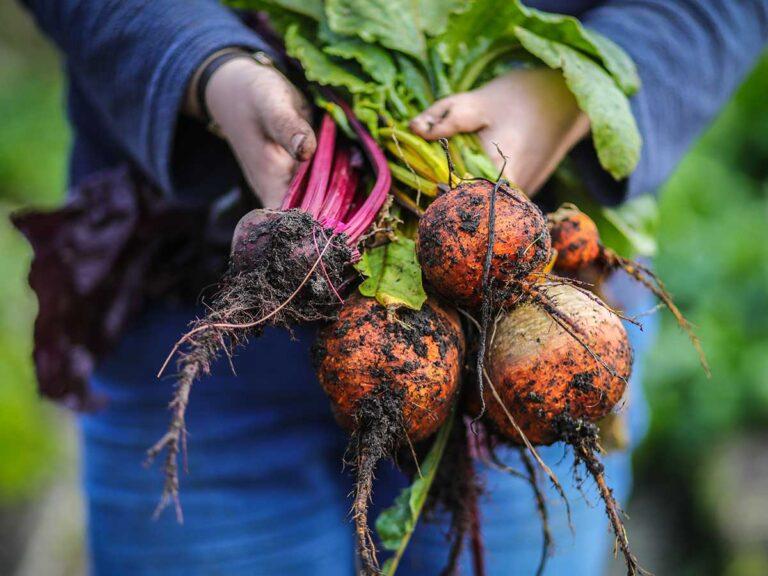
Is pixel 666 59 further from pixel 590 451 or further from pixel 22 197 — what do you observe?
pixel 22 197

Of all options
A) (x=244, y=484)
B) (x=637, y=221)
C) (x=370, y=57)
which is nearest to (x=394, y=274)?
(x=370, y=57)

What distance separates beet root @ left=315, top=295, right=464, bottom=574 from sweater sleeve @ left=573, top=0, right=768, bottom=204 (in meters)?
0.61

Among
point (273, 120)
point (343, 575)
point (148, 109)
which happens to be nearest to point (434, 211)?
point (273, 120)

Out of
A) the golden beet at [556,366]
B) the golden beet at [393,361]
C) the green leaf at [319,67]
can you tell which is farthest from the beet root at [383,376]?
the green leaf at [319,67]

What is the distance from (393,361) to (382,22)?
0.72 m

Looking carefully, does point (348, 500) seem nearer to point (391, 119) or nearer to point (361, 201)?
point (361, 201)

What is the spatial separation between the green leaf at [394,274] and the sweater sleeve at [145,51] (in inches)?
20.1

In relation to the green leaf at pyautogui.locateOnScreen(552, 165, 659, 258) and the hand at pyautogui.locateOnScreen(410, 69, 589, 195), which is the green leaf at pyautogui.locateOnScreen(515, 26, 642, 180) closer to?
the hand at pyautogui.locateOnScreen(410, 69, 589, 195)

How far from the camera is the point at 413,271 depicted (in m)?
1.26

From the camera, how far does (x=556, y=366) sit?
122cm

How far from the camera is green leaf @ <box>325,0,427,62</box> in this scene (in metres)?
1.46

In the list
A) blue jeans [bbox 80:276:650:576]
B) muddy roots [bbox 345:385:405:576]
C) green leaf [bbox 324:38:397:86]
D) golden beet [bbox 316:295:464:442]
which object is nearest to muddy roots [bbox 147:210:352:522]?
golden beet [bbox 316:295:464:442]

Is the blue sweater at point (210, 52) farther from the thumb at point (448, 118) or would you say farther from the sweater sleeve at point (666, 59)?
the thumb at point (448, 118)

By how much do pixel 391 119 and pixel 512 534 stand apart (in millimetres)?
1148
